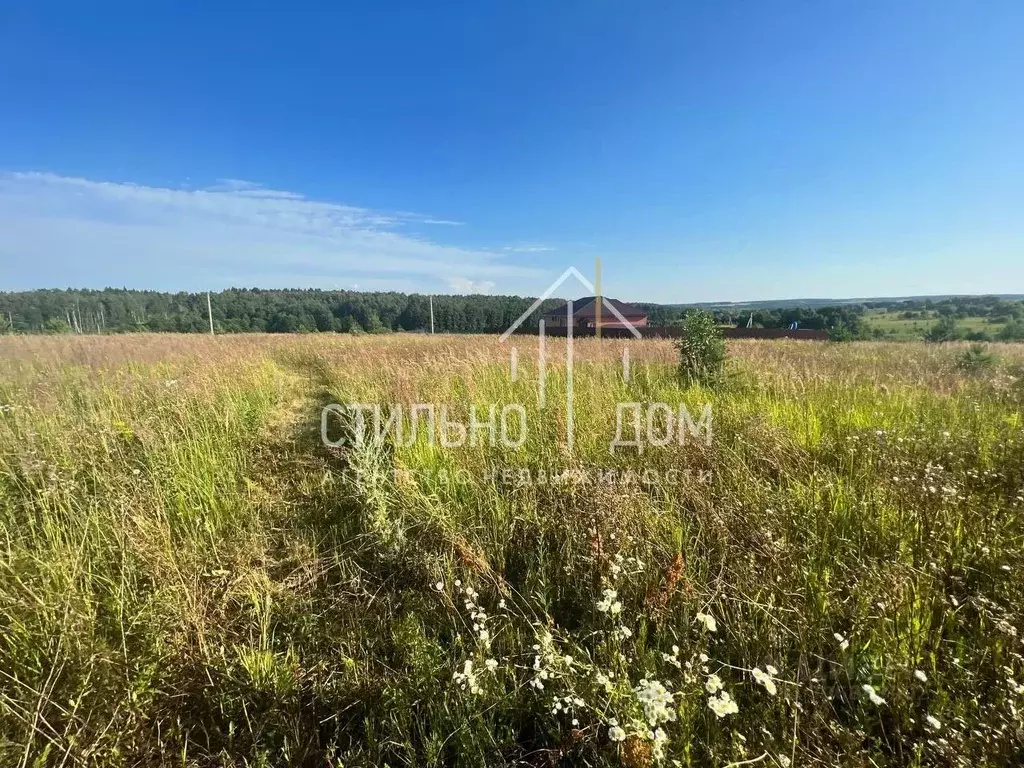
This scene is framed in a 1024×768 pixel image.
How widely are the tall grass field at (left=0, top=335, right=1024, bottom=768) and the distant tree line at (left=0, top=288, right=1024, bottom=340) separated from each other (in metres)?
11.1

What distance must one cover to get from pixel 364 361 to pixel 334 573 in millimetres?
5772

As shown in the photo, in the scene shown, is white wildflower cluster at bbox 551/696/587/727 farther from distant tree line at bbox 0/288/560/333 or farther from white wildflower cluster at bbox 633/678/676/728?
distant tree line at bbox 0/288/560/333

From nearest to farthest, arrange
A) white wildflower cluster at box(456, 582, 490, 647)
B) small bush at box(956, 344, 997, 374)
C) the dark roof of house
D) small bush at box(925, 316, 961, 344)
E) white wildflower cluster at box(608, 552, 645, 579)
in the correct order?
white wildflower cluster at box(456, 582, 490, 647)
white wildflower cluster at box(608, 552, 645, 579)
small bush at box(956, 344, 997, 374)
small bush at box(925, 316, 961, 344)
the dark roof of house

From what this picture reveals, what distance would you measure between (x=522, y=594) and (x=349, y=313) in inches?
1719

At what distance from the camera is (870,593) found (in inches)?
61.2

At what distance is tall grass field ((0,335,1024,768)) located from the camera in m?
1.22

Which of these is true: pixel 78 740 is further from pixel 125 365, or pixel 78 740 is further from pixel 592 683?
pixel 125 365

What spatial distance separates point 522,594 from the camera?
1878 mm

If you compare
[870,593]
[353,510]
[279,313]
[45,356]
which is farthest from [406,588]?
[279,313]

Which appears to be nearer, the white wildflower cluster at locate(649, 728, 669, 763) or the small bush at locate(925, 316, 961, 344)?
the white wildflower cluster at locate(649, 728, 669, 763)

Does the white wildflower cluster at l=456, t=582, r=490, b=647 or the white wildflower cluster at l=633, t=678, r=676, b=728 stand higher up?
the white wildflower cluster at l=633, t=678, r=676, b=728

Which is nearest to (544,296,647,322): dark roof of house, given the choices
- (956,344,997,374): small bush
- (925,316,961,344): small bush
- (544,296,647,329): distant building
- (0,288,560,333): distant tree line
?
(544,296,647,329): distant building

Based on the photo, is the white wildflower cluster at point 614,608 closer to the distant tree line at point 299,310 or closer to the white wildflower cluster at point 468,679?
the white wildflower cluster at point 468,679

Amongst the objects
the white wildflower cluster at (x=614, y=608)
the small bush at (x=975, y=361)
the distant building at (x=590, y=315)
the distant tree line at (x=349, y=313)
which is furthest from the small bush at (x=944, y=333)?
the white wildflower cluster at (x=614, y=608)
